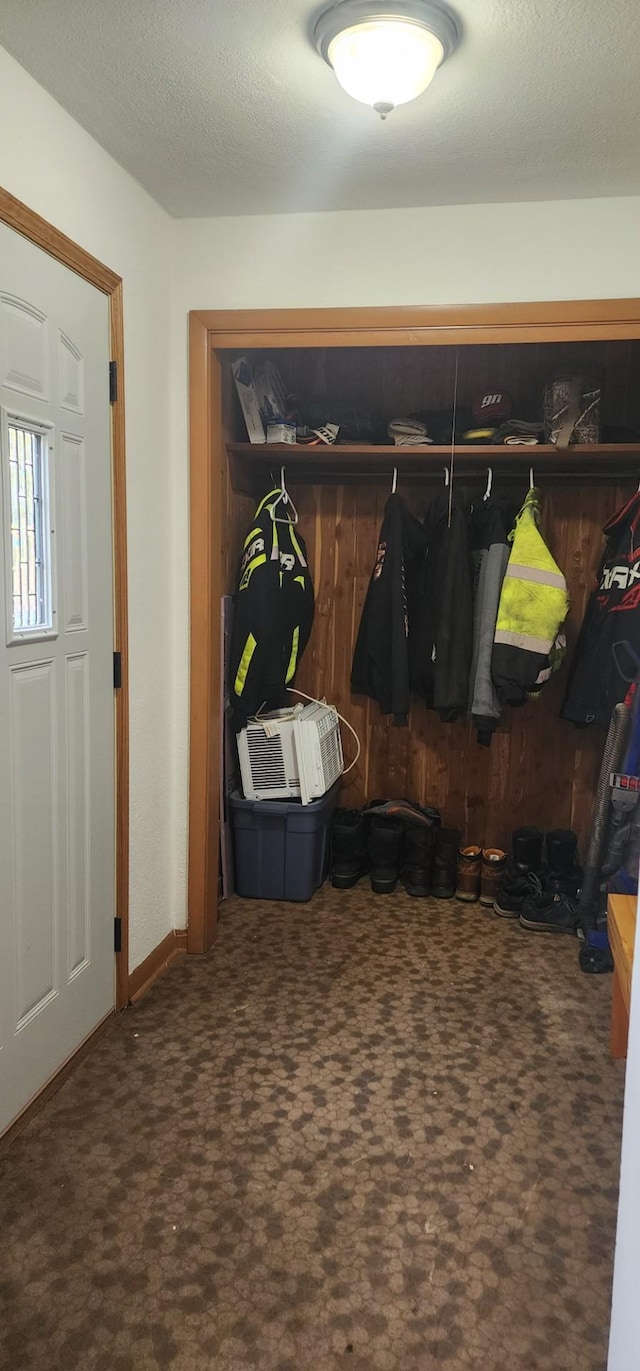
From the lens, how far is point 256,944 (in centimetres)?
306

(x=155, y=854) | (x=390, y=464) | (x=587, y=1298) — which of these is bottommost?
(x=587, y=1298)

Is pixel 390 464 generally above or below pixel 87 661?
above

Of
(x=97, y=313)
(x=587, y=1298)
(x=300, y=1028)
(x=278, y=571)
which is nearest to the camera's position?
(x=587, y=1298)

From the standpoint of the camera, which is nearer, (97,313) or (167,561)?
(97,313)

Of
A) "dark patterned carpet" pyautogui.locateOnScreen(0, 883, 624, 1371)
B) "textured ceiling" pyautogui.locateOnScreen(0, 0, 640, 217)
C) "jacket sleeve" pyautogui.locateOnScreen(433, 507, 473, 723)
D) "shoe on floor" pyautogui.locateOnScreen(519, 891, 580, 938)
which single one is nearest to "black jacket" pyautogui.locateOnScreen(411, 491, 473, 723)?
"jacket sleeve" pyautogui.locateOnScreen(433, 507, 473, 723)

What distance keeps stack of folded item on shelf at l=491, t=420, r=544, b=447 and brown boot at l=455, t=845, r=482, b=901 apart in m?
1.64

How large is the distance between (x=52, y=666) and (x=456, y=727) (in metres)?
2.11

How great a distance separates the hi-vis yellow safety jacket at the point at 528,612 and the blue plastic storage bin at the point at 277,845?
2.96ft

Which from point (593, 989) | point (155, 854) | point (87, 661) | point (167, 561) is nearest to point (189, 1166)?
point (155, 854)

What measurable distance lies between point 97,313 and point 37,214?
13.4 inches

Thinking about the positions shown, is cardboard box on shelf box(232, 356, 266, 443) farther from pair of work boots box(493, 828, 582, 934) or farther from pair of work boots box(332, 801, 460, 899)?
pair of work boots box(493, 828, 582, 934)

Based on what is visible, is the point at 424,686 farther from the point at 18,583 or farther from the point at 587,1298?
the point at 587,1298

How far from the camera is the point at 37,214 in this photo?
193cm

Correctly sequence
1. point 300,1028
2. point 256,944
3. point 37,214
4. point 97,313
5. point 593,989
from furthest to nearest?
point 256,944
point 593,989
point 300,1028
point 97,313
point 37,214
